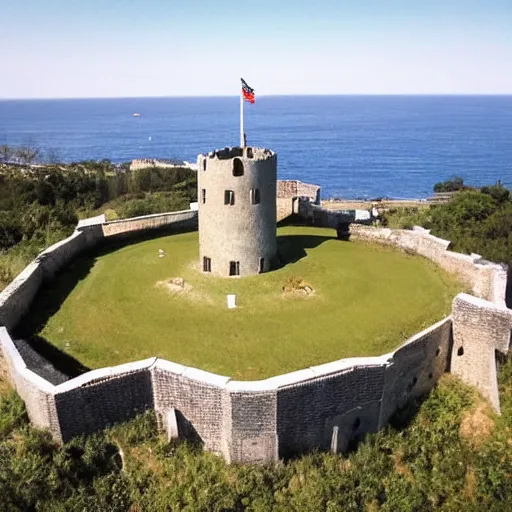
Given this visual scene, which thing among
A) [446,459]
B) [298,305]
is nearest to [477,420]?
[446,459]

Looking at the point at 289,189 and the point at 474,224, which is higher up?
the point at 289,189

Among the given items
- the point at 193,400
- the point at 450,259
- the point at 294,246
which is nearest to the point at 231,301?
the point at 193,400

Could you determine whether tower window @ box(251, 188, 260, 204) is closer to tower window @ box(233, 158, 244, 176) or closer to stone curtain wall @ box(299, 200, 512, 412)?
tower window @ box(233, 158, 244, 176)

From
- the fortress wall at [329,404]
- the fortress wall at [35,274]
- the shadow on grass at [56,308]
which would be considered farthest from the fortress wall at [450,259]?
the fortress wall at [35,274]

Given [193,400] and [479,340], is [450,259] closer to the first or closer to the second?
[479,340]

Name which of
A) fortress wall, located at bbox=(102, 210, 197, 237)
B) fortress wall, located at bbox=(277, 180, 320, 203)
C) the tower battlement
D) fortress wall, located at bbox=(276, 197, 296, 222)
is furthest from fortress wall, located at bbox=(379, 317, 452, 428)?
fortress wall, located at bbox=(277, 180, 320, 203)

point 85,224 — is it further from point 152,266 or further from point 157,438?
point 157,438
